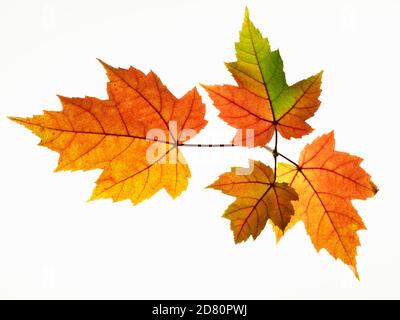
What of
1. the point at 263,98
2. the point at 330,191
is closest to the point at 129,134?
the point at 263,98

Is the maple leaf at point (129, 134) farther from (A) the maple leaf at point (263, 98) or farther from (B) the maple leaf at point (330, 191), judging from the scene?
(B) the maple leaf at point (330, 191)

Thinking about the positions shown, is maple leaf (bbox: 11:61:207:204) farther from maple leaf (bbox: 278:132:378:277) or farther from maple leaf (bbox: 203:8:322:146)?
maple leaf (bbox: 278:132:378:277)

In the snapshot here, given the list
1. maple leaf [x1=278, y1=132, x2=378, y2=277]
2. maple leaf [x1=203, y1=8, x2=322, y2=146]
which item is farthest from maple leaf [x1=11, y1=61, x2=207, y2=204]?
maple leaf [x1=278, y1=132, x2=378, y2=277]

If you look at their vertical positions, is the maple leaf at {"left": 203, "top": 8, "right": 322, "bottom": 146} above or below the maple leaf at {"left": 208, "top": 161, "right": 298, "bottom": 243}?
above

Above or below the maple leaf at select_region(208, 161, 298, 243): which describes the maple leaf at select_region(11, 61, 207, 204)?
above
